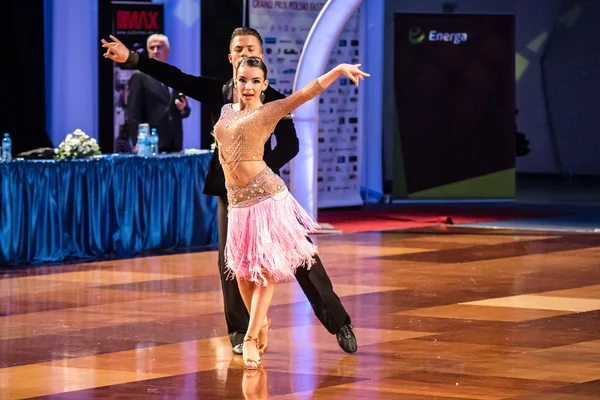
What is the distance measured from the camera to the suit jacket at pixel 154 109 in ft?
34.1

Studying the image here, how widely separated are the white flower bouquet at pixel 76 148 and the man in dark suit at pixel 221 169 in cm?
374

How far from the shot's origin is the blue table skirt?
9.39 m

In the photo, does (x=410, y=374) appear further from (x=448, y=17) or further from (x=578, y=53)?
(x=578, y=53)

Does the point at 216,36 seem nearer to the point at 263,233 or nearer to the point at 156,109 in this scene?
the point at 156,109

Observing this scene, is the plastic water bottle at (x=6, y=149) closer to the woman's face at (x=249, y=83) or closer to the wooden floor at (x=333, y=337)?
the wooden floor at (x=333, y=337)

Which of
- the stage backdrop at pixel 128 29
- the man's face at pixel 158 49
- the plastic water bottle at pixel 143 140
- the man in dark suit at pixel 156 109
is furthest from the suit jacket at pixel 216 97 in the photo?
the stage backdrop at pixel 128 29

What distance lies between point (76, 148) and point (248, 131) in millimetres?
4266

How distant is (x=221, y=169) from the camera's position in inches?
233

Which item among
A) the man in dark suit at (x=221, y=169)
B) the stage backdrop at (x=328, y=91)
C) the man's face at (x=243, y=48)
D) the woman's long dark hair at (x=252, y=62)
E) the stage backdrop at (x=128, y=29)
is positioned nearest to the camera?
the woman's long dark hair at (x=252, y=62)

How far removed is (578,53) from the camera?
17.7 m

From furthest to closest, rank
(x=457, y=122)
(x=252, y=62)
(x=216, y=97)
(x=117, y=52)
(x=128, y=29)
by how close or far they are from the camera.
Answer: (x=457, y=122), (x=128, y=29), (x=216, y=97), (x=117, y=52), (x=252, y=62)

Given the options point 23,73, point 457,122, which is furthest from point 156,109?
point 457,122

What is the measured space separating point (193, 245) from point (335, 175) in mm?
3386

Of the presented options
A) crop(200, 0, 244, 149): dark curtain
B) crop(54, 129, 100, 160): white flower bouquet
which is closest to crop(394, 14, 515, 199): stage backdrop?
crop(200, 0, 244, 149): dark curtain
